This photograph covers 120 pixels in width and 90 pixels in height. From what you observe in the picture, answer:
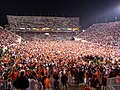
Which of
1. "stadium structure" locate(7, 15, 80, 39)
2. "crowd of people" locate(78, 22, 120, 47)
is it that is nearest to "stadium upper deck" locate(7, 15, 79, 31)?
"stadium structure" locate(7, 15, 80, 39)

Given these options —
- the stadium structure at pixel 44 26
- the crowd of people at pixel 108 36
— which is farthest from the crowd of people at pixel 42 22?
the crowd of people at pixel 108 36

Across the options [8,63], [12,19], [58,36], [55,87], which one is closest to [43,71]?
[55,87]

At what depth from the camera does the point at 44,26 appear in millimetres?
83375

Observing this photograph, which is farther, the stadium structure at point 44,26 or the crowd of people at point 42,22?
the crowd of people at point 42,22

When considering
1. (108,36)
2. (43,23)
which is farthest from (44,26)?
(108,36)

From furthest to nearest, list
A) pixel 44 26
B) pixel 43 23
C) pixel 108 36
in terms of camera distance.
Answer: pixel 43 23 < pixel 44 26 < pixel 108 36

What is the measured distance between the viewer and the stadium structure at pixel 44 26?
8012cm

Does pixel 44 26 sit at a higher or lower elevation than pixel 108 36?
higher

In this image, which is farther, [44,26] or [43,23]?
[43,23]

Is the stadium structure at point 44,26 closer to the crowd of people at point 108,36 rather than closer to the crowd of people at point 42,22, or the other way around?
the crowd of people at point 42,22

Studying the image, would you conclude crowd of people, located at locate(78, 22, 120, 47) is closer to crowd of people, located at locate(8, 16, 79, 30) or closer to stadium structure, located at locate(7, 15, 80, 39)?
stadium structure, located at locate(7, 15, 80, 39)

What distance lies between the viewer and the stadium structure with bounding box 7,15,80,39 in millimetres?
80119

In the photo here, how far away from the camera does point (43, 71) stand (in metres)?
13.0

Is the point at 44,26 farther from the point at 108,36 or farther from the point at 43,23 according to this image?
the point at 108,36
